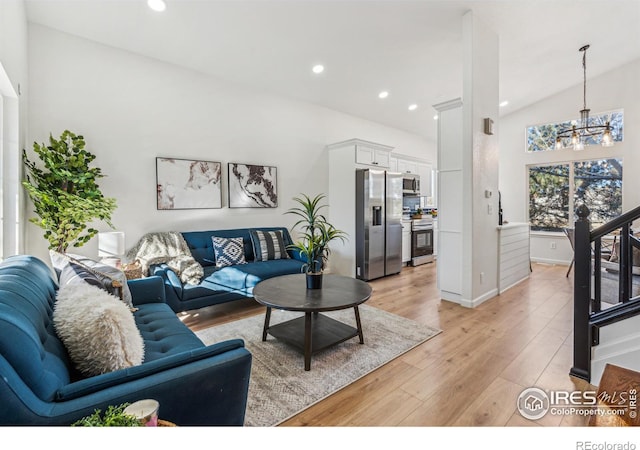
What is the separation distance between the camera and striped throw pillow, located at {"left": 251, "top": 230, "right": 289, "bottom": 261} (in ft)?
13.0

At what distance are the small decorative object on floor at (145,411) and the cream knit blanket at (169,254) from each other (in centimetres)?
233

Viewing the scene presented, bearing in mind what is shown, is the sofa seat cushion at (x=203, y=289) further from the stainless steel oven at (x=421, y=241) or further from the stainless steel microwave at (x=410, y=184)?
the stainless steel microwave at (x=410, y=184)

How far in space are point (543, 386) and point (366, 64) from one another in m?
4.09

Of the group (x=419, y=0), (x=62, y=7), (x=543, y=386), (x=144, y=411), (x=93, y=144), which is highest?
(x=419, y=0)

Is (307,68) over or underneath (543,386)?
over

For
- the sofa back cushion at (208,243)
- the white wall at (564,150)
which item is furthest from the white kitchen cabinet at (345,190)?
the white wall at (564,150)

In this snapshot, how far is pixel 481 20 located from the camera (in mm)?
3453

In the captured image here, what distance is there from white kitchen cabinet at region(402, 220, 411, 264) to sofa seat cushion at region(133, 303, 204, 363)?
4446mm

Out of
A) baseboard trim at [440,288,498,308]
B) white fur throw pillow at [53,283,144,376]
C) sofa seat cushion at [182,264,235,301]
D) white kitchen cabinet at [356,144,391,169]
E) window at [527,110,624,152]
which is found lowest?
baseboard trim at [440,288,498,308]

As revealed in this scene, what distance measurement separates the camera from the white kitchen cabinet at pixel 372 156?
15.8ft

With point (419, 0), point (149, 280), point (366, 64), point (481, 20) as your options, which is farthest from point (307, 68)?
point (149, 280)

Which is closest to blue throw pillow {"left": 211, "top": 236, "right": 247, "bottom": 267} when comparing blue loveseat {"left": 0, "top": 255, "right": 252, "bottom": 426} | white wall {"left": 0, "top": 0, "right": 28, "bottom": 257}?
white wall {"left": 0, "top": 0, "right": 28, "bottom": 257}

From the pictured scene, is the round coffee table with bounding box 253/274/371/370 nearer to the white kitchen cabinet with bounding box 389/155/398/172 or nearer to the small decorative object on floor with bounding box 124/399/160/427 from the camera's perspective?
the small decorative object on floor with bounding box 124/399/160/427

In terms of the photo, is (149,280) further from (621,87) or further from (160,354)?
(621,87)
